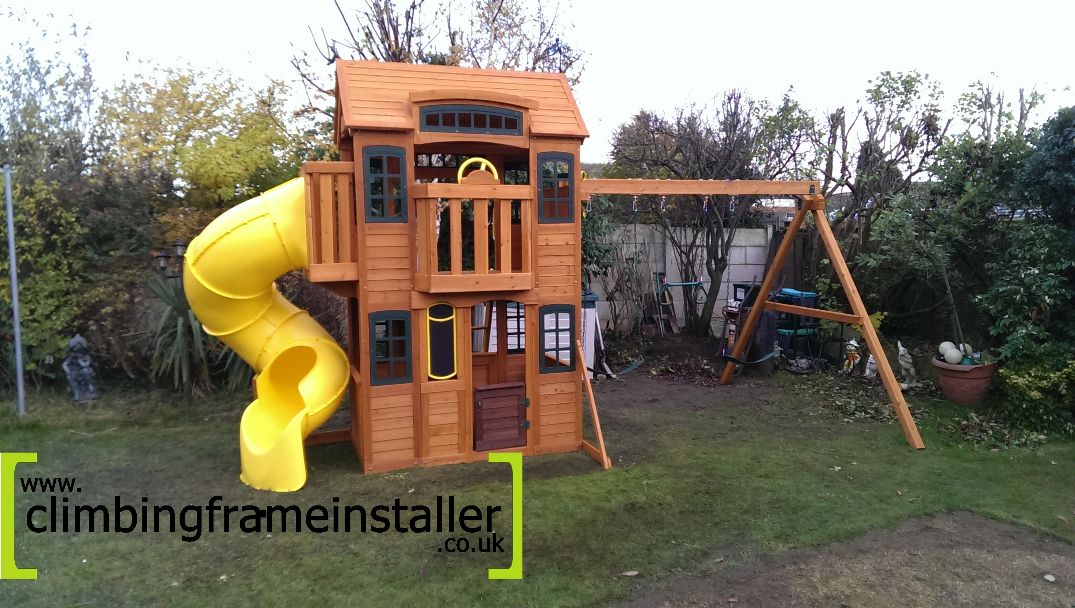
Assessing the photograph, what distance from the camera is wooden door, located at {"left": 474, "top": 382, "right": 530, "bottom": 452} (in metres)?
6.70

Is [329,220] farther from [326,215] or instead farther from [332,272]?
[332,272]

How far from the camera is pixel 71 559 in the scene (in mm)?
4609

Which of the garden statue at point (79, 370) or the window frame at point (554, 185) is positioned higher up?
the window frame at point (554, 185)

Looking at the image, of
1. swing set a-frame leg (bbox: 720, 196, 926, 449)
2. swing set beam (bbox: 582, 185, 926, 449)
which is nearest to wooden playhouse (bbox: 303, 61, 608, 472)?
swing set beam (bbox: 582, 185, 926, 449)

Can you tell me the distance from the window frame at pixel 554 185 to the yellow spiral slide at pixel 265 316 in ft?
7.38

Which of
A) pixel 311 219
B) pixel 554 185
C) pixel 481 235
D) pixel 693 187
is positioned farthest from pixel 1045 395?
pixel 311 219

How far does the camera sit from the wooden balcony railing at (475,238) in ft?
20.2

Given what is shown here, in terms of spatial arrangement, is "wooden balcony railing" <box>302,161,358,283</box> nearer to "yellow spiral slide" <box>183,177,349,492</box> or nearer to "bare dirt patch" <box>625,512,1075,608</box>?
"yellow spiral slide" <box>183,177,349,492</box>

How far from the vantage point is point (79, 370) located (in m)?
8.69

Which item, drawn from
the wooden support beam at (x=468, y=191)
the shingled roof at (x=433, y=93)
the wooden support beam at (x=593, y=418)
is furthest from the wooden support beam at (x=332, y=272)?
the wooden support beam at (x=593, y=418)

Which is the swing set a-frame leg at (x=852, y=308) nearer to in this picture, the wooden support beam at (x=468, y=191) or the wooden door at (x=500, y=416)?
the wooden support beam at (x=468, y=191)

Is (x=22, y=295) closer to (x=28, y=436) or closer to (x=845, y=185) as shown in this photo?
(x=28, y=436)

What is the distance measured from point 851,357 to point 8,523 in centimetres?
960

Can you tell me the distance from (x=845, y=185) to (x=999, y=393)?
13.4 feet
